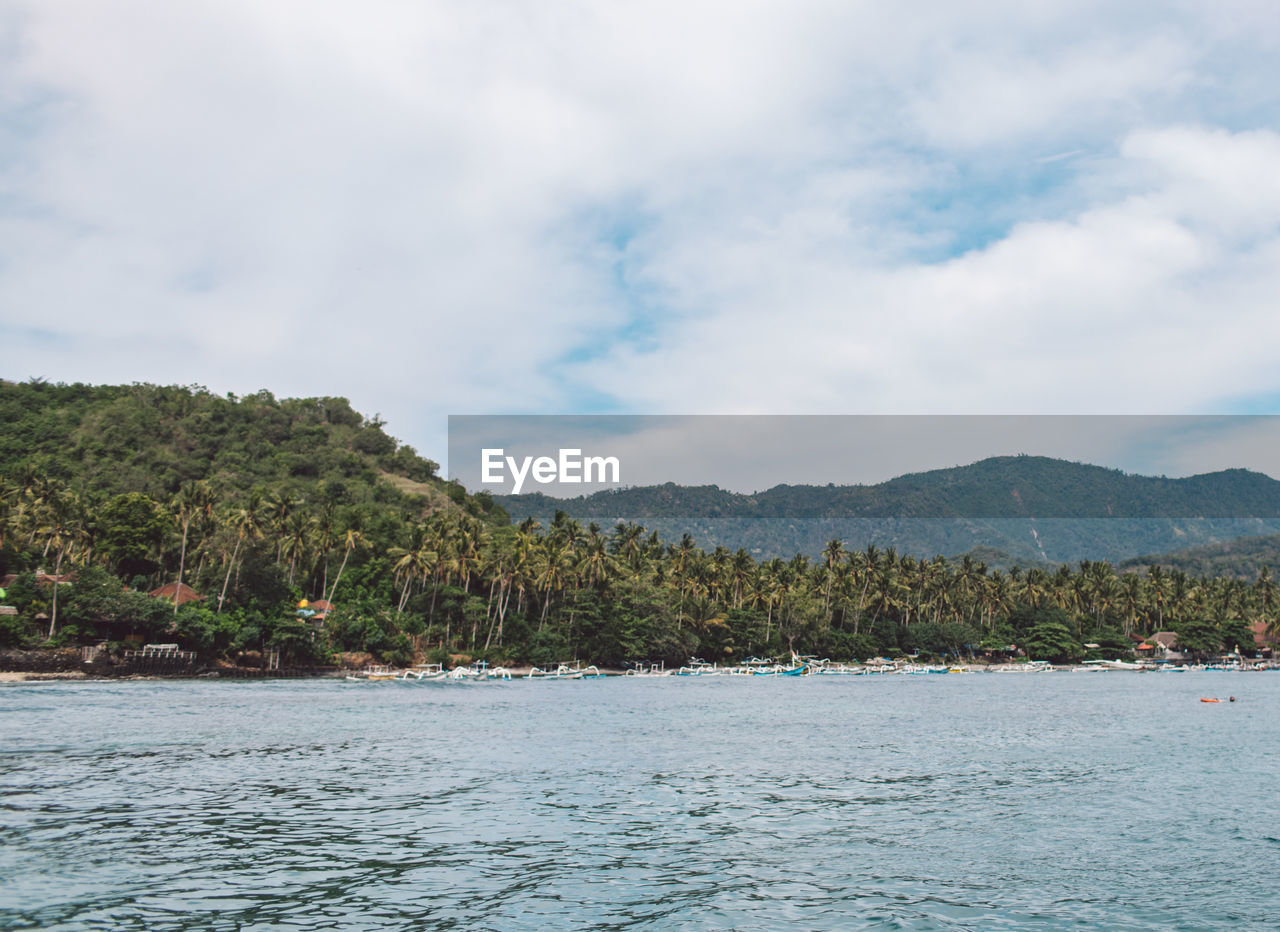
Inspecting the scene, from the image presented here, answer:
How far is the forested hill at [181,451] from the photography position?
148 metres

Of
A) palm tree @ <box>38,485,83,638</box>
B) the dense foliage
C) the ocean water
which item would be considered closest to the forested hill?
the dense foliage

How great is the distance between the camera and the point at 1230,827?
25781 mm

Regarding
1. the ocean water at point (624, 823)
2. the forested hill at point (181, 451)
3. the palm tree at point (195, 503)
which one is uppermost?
the forested hill at point (181, 451)

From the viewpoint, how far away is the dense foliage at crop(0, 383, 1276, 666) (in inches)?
3706

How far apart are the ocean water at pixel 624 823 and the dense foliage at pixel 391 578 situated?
4306cm

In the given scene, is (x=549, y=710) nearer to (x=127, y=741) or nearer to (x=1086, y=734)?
(x=127, y=741)

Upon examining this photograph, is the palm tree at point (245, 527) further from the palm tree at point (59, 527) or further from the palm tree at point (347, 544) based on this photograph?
the palm tree at point (59, 527)

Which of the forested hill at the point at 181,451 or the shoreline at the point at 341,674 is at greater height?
the forested hill at the point at 181,451

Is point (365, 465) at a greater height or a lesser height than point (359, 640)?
greater

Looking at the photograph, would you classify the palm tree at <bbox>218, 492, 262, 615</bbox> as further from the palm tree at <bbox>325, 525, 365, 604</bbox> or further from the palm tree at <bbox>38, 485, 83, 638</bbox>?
the palm tree at <bbox>38, 485, 83, 638</bbox>

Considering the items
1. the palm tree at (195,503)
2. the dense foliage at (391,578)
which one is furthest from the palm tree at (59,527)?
the palm tree at (195,503)

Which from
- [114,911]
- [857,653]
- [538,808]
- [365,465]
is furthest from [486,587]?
[114,911]

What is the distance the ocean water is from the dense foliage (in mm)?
43061

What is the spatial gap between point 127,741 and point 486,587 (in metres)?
81.8
